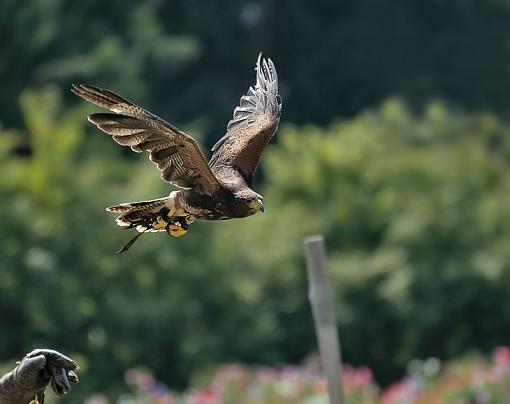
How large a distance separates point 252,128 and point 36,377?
275 cm

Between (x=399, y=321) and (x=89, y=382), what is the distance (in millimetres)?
3573

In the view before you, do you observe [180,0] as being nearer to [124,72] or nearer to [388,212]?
[124,72]

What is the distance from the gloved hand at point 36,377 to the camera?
3635 millimetres

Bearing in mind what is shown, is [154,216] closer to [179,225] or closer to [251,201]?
[179,225]

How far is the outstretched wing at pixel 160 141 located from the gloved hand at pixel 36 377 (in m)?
1.60

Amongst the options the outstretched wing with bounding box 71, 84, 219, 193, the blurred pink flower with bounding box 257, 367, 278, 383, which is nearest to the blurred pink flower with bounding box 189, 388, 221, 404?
the blurred pink flower with bounding box 257, 367, 278, 383

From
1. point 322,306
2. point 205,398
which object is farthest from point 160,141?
point 205,398

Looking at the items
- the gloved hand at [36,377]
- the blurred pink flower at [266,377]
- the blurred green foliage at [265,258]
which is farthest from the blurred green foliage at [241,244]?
the gloved hand at [36,377]

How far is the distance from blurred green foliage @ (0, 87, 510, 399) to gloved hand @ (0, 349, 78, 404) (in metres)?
8.72

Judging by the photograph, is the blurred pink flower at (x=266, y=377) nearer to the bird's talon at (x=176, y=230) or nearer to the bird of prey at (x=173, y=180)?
the bird of prey at (x=173, y=180)

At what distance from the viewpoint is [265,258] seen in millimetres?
15219

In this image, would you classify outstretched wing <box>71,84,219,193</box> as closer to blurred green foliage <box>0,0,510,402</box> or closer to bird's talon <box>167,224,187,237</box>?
bird's talon <box>167,224,187,237</box>

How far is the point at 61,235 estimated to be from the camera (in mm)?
13266

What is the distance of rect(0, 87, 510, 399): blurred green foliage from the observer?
13.0 m
